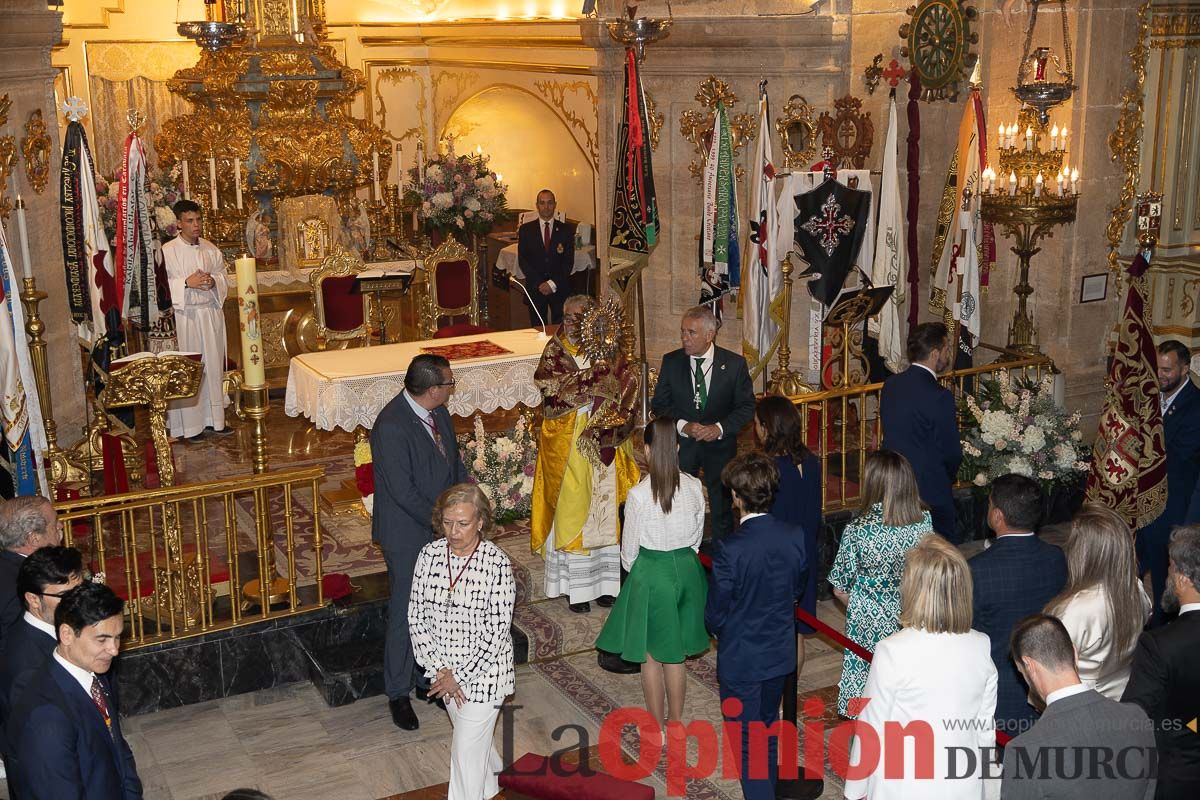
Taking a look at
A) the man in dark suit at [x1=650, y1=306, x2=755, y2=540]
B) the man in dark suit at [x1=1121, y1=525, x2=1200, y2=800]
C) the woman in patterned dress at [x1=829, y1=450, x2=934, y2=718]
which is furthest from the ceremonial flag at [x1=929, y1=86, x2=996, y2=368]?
the man in dark suit at [x1=1121, y1=525, x2=1200, y2=800]

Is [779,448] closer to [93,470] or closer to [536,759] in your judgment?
[536,759]

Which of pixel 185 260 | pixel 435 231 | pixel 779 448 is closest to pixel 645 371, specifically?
pixel 779 448

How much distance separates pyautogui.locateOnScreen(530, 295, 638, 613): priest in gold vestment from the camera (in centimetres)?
734

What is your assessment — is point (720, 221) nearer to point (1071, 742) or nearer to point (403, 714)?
point (403, 714)

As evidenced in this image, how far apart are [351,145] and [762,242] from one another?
5.98 metres

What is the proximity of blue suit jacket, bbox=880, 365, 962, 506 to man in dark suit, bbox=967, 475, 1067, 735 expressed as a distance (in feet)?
6.11

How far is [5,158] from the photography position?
873 cm

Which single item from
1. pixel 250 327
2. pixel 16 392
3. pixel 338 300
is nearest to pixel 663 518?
pixel 250 327

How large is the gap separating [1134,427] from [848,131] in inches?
169

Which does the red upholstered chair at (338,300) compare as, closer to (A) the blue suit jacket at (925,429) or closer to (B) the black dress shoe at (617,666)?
(B) the black dress shoe at (617,666)

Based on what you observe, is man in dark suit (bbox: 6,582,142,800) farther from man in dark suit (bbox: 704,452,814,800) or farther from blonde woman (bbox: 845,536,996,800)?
blonde woman (bbox: 845,536,996,800)

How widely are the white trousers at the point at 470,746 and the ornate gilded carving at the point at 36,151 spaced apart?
18.7 ft

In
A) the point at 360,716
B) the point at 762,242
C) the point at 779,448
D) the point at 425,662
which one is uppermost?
the point at 762,242

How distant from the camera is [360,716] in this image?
22.4ft
